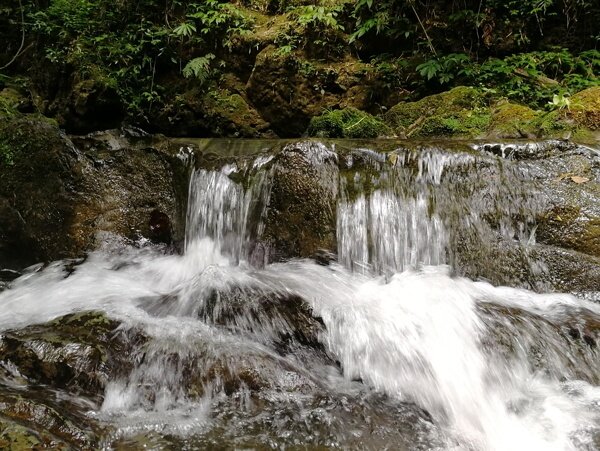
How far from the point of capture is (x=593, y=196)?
3.87 meters

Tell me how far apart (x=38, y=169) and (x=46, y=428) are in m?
3.61

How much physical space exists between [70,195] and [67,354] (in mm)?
2716

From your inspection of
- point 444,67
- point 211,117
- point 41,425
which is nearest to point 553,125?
point 444,67

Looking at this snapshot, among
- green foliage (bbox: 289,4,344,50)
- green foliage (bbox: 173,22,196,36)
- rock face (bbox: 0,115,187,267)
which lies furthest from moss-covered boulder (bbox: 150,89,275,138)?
rock face (bbox: 0,115,187,267)

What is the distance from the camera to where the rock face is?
4.69 m

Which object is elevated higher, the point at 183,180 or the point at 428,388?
the point at 183,180

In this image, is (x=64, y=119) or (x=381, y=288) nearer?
(x=381, y=288)

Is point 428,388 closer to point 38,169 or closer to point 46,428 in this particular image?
point 46,428

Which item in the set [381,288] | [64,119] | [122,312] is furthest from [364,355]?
[64,119]

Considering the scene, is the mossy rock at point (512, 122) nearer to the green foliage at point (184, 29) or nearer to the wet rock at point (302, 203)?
the wet rock at point (302, 203)

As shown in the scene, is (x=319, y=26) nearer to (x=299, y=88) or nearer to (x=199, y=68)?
(x=299, y=88)

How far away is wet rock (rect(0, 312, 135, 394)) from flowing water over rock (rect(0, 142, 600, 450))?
0.5 inches

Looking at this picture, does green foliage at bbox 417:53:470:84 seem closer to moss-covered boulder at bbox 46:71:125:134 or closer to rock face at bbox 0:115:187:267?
rock face at bbox 0:115:187:267

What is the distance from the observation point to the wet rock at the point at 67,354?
2533mm
